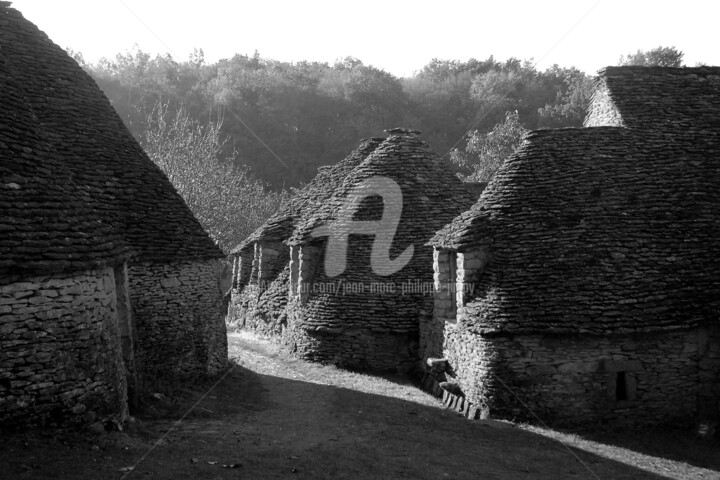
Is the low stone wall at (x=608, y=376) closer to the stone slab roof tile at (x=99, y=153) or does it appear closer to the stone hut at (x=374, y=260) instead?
the stone hut at (x=374, y=260)

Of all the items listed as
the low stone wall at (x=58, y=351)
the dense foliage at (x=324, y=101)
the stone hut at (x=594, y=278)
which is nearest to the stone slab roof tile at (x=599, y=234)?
the stone hut at (x=594, y=278)

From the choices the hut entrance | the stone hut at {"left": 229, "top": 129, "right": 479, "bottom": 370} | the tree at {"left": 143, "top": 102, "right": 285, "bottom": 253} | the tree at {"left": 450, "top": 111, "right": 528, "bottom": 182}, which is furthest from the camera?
the tree at {"left": 450, "top": 111, "right": 528, "bottom": 182}

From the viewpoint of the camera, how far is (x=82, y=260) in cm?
1016

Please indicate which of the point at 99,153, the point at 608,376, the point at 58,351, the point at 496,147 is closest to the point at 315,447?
the point at 58,351

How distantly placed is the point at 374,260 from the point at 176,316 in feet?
19.6

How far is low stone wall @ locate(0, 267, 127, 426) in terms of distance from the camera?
356 inches

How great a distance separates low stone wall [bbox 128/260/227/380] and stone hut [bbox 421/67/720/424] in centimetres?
556

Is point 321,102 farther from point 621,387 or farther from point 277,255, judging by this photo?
point 621,387

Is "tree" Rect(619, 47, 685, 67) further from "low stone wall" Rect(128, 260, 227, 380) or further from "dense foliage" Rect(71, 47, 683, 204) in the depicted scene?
"low stone wall" Rect(128, 260, 227, 380)

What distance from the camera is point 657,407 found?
1370 centimetres

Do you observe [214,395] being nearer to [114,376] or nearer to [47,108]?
[114,376]

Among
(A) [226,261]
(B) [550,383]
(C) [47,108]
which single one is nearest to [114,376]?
(C) [47,108]

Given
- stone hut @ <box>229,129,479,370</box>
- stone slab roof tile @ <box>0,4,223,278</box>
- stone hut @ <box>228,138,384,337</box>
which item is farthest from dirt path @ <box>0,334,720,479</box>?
stone hut @ <box>228,138,384,337</box>

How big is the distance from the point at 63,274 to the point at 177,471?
129 inches
